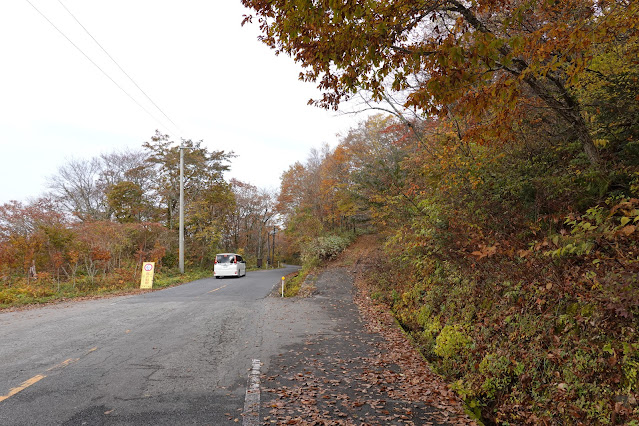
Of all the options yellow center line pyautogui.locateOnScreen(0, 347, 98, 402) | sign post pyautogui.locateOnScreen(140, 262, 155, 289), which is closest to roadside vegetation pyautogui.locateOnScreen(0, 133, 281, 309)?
sign post pyautogui.locateOnScreen(140, 262, 155, 289)

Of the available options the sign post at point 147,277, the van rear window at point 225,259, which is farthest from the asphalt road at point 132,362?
the van rear window at point 225,259

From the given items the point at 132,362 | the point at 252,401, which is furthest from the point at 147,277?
the point at 252,401

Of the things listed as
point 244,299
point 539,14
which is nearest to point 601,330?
point 539,14

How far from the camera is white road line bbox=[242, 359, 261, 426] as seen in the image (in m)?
3.80

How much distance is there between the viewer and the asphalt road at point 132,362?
3.89 meters

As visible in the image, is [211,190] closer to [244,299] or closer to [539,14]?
[244,299]

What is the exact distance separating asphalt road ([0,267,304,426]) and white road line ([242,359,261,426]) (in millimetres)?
77

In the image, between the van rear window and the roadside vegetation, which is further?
the van rear window

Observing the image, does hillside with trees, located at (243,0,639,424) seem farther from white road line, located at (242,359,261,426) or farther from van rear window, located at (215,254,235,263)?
van rear window, located at (215,254,235,263)

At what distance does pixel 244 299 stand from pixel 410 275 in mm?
5986

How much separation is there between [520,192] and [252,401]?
244 inches

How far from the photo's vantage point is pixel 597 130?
6.45 meters

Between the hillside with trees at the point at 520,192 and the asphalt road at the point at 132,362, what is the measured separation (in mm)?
3140

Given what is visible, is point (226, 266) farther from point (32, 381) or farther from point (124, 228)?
point (32, 381)
